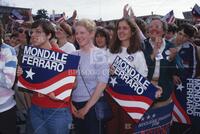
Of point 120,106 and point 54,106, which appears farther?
point 120,106

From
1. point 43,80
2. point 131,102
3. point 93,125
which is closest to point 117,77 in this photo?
point 131,102

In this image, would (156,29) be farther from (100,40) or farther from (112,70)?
(100,40)

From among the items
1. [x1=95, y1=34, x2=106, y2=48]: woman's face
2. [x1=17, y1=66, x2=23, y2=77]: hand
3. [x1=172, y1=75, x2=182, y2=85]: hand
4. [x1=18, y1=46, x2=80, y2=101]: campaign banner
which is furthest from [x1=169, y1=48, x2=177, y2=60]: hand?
[x1=95, y1=34, x2=106, y2=48]: woman's face

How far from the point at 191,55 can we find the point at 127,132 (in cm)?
137

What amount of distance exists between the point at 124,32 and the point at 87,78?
720 millimetres

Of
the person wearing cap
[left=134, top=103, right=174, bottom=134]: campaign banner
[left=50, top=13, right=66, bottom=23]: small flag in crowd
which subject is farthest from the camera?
[left=50, top=13, right=66, bottom=23]: small flag in crowd

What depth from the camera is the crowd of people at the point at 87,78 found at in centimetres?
350

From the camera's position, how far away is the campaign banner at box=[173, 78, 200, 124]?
4.06 meters

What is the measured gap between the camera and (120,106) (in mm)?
3834

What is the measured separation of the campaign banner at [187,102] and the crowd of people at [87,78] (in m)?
0.07

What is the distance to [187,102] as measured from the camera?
Answer: 4.16 m

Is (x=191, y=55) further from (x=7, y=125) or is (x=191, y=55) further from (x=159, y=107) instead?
(x=7, y=125)

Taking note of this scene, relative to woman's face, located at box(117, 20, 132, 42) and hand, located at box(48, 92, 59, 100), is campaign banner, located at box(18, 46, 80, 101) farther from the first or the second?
woman's face, located at box(117, 20, 132, 42)

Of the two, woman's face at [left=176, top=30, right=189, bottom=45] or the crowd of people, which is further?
woman's face at [left=176, top=30, right=189, bottom=45]
